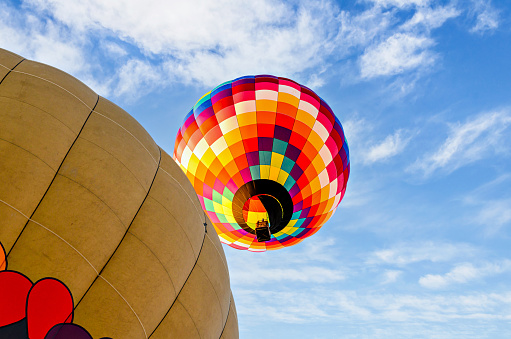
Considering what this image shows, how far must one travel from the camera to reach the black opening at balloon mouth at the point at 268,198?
31.5 feet

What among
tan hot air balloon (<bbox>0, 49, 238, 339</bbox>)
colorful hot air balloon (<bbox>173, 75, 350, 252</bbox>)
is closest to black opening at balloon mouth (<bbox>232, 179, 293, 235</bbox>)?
colorful hot air balloon (<bbox>173, 75, 350, 252</bbox>)

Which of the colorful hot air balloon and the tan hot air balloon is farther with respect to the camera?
the colorful hot air balloon

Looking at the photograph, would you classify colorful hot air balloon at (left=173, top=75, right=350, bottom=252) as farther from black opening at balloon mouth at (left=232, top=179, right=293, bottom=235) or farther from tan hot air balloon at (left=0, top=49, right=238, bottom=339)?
tan hot air balloon at (left=0, top=49, right=238, bottom=339)

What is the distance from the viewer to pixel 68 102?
10.8ft

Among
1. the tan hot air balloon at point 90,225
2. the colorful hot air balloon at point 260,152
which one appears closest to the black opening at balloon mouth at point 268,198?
the colorful hot air balloon at point 260,152

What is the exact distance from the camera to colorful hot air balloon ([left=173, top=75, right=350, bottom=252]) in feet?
31.3

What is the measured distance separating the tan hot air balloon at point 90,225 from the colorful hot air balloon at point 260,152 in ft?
19.6

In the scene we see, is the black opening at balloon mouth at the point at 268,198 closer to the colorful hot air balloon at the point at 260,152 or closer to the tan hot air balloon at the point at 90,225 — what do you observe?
the colorful hot air balloon at the point at 260,152

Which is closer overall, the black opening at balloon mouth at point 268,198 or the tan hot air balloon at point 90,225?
the tan hot air balloon at point 90,225

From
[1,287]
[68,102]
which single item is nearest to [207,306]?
[1,287]

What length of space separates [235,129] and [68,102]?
6356 mm

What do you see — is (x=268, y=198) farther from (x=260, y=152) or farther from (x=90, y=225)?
(x=90, y=225)

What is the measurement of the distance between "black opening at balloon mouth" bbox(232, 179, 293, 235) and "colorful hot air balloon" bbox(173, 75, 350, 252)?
0.08ft

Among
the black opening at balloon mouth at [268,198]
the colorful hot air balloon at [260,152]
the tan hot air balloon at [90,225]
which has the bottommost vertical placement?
the tan hot air balloon at [90,225]
